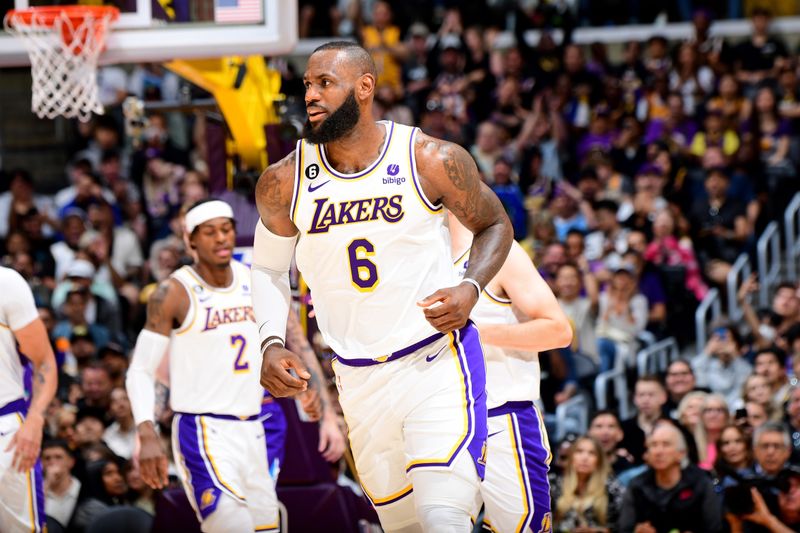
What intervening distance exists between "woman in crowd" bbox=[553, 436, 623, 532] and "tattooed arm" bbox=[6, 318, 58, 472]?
3.81 m

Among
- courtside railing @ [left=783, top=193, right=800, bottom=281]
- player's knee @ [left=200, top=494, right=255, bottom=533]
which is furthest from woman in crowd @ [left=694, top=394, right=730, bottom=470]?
player's knee @ [left=200, top=494, right=255, bottom=533]

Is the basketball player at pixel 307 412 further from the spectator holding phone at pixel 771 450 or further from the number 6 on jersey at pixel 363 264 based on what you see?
the spectator holding phone at pixel 771 450

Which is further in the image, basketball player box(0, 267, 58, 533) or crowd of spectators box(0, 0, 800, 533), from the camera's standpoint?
crowd of spectators box(0, 0, 800, 533)

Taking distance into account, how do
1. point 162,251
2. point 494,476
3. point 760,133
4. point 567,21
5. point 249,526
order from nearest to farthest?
point 494,476
point 249,526
point 162,251
point 760,133
point 567,21

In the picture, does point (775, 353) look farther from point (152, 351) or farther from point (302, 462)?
point (152, 351)

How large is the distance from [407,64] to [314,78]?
12.2 metres

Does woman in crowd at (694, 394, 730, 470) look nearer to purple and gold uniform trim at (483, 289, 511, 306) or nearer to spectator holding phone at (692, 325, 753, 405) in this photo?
spectator holding phone at (692, 325, 753, 405)

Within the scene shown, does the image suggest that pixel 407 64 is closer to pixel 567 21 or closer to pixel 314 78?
pixel 567 21

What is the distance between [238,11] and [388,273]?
3643 mm

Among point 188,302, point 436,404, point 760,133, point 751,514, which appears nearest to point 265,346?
point 436,404

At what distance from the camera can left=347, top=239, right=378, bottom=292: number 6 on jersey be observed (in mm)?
5465

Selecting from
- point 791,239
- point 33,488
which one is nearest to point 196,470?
point 33,488

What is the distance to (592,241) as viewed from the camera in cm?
1352

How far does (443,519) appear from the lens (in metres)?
5.26
